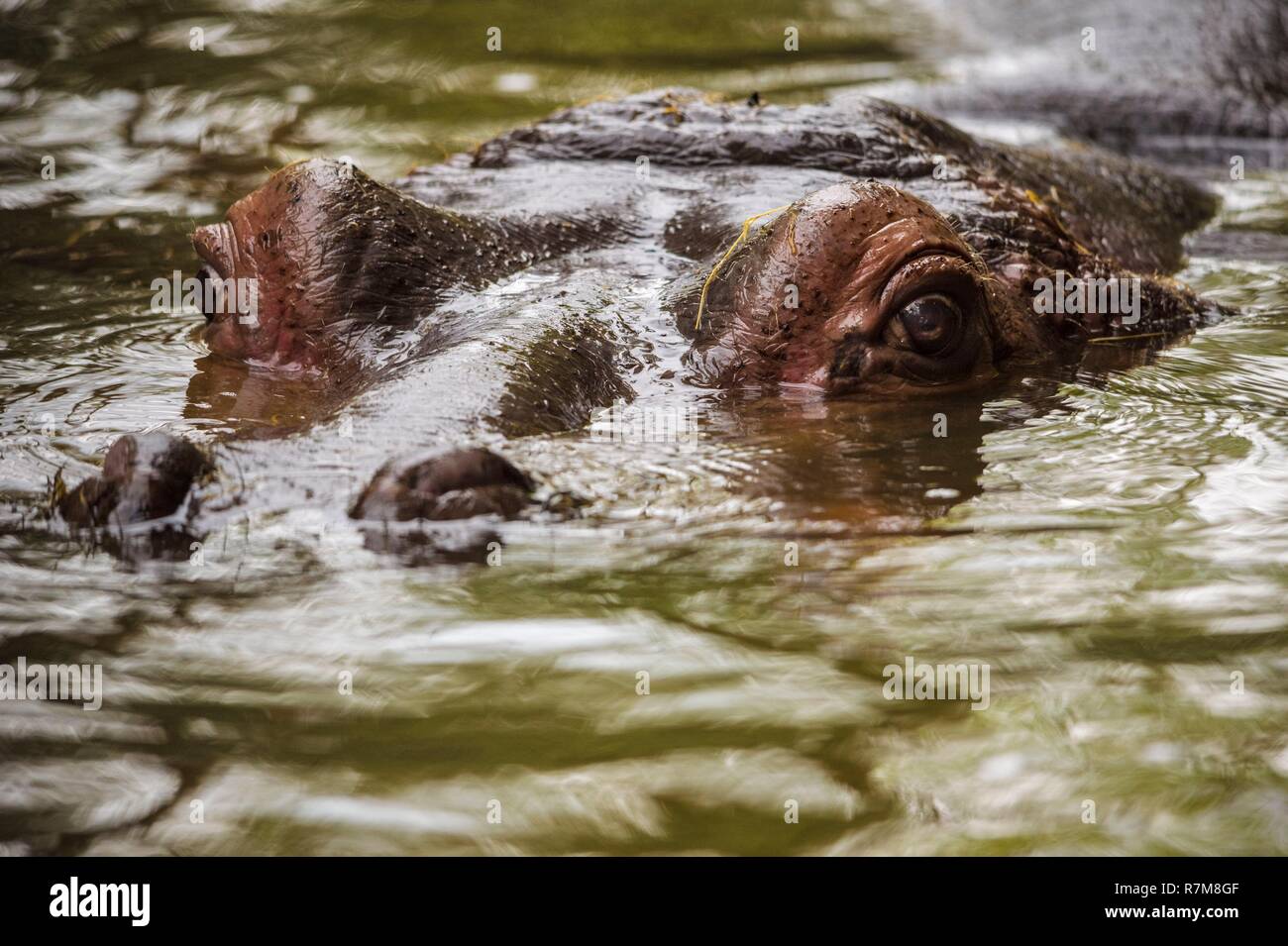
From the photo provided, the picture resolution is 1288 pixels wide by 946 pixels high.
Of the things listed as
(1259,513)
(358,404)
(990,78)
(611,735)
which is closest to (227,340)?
(358,404)

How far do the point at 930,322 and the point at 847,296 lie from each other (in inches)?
11.3

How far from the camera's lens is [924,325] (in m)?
4.78

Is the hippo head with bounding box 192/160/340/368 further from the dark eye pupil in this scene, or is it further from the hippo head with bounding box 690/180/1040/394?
the dark eye pupil

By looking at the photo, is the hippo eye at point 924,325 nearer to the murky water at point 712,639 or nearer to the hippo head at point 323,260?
the murky water at point 712,639

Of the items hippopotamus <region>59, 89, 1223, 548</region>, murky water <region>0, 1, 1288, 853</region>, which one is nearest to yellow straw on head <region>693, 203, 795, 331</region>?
hippopotamus <region>59, 89, 1223, 548</region>

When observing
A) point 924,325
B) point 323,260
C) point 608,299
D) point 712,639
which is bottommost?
point 712,639

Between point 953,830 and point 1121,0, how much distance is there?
28.6ft

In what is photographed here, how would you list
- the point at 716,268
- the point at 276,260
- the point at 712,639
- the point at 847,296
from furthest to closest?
the point at 276,260 < the point at 716,268 < the point at 847,296 < the point at 712,639

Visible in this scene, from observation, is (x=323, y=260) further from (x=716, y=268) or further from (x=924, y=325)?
(x=924, y=325)

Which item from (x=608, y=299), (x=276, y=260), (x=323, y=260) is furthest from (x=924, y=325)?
(x=276, y=260)

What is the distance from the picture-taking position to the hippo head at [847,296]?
464cm

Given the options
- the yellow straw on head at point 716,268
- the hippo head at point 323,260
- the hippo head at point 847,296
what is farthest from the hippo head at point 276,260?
the hippo head at point 847,296

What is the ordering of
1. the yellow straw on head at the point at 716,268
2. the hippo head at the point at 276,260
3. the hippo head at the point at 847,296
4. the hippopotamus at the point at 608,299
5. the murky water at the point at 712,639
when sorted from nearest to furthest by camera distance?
the murky water at the point at 712,639, the hippopotamus at the point at 608,299, the hippo head at the point at 847,296, the yellow straw on head at the point at 716,268, the hippo head at the point at 276,260

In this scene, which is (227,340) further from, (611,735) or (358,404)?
(611,735)
